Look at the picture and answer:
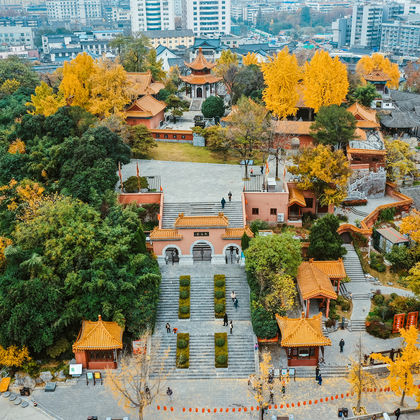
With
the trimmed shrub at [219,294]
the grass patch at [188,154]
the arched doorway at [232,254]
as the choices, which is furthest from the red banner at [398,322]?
the grass patch at [188,154]

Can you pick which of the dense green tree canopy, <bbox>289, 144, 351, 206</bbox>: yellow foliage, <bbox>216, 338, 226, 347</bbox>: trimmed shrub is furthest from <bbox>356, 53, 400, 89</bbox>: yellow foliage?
<bbox>216, 338, 226, 347</bbox>: trimmed shrub

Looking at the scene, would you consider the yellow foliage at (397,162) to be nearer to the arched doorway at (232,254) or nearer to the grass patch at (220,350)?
the arched doorway at (232,254)

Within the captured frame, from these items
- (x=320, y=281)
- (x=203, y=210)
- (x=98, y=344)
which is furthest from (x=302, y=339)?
(x=203, y=210)

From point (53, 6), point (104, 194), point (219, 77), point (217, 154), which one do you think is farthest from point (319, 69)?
point (53, 6)

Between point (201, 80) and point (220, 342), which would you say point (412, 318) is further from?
point (201, 80)

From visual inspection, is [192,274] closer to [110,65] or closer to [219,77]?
[110,65]

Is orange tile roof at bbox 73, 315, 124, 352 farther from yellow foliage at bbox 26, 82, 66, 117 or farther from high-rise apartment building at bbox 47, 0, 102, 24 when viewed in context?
high-rise apartment building at bbox 47, 0, 102, 24
